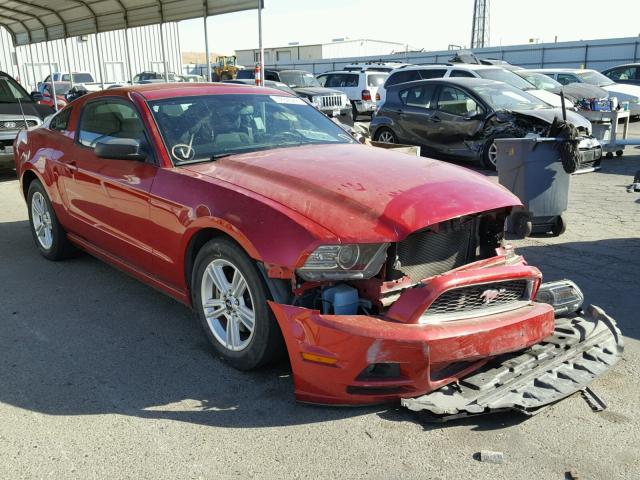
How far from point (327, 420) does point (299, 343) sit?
44 centimetres

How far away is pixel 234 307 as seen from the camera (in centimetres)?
357

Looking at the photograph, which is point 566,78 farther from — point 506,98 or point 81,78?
point 81,78

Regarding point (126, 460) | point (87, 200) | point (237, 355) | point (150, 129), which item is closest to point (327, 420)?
point (237, 355)

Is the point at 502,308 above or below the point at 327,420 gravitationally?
above

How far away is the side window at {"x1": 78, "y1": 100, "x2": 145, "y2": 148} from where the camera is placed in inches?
179

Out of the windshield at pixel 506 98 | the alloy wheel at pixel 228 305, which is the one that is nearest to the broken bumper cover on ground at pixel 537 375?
the alloy wheel at pixel 228 305

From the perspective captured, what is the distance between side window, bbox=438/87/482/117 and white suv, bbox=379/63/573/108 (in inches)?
62.8

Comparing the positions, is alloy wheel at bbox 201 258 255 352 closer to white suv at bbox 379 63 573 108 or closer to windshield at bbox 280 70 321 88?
white suv at bbox 379 63 573 108

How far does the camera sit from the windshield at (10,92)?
453 inches

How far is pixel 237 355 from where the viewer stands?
359 cm

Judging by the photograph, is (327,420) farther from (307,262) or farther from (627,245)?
(627,245)

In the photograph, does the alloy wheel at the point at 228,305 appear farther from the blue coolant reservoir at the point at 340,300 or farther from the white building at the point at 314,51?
the white building at the point at 314,51

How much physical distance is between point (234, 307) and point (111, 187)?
166 cm

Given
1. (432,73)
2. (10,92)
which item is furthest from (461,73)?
(10,92)
